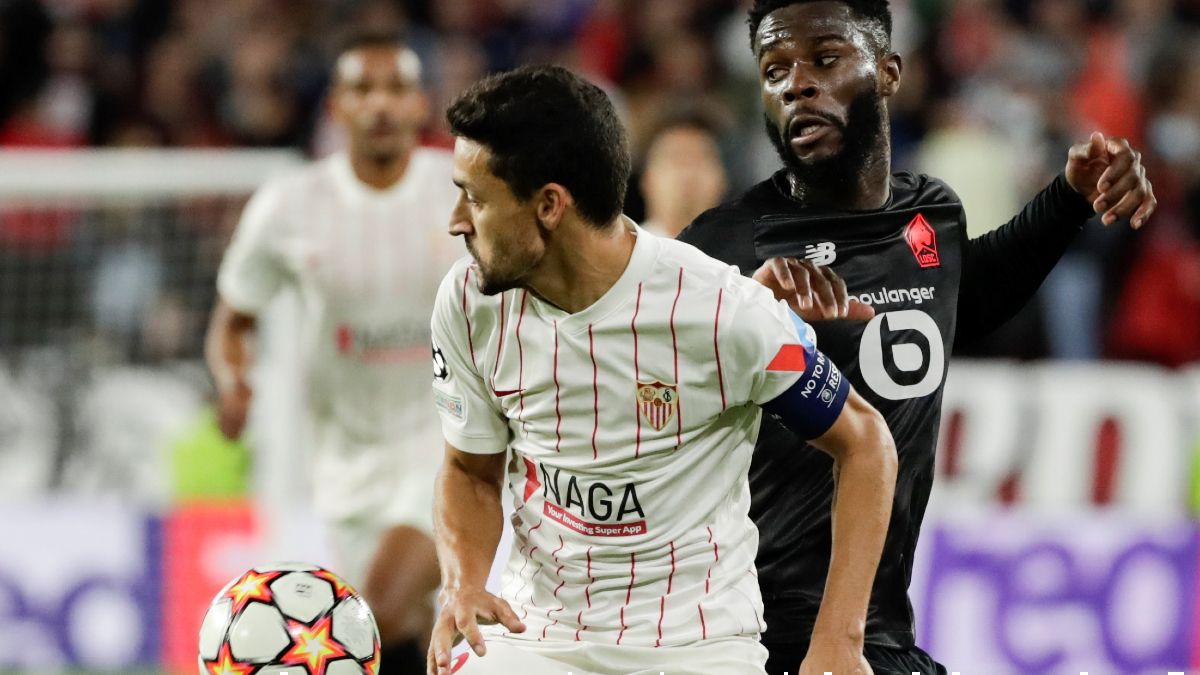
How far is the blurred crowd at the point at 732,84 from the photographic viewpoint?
9719 millimetres

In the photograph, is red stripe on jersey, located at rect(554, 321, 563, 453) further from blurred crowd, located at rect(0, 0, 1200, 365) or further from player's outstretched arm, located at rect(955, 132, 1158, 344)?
blurred crowd, located at rect(0, 0, 1200, 365)

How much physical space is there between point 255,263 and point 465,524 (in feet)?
10.3

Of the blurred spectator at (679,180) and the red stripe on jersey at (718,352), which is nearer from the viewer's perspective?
the red stripe on jersey at (718,352)

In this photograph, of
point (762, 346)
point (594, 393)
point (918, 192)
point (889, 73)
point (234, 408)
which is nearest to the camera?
point (762, 346)

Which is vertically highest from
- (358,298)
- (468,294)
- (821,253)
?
(821,253)

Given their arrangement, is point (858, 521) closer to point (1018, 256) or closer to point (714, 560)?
point (714, 560)

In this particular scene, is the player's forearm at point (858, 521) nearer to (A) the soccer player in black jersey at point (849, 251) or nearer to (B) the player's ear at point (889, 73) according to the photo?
(A) the soccer player in black jersey at point (849, 251)

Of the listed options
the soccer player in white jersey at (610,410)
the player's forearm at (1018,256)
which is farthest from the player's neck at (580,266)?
the player's forearm at (1018,256)

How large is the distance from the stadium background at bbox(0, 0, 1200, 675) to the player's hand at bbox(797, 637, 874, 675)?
4808 mm

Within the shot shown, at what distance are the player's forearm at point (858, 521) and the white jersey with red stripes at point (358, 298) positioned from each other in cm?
308

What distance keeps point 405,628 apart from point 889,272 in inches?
112

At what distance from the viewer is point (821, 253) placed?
13.2 ft

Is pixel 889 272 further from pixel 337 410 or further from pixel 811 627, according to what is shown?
pixel 337 410

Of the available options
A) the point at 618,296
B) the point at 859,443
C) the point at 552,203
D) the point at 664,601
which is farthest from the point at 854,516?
the point at 552,203
